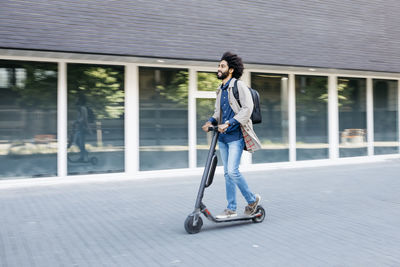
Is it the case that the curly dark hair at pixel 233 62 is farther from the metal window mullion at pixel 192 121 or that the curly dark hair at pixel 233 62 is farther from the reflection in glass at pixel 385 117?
the reflection in glass at pixel 385 117

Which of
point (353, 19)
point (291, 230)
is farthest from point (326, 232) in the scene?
point (353, 19)

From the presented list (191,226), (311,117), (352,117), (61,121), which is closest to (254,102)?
(191,226)

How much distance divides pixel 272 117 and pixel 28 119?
6.53 m

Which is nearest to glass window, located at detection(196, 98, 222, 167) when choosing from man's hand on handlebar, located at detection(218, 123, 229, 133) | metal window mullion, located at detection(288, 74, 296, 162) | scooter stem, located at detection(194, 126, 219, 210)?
metal window mullion, located at detection(288, 74, 296, 162)

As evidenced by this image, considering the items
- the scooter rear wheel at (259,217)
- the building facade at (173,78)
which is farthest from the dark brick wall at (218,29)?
the scooter rear wheel at (259,217)

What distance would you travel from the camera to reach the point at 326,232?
514cm

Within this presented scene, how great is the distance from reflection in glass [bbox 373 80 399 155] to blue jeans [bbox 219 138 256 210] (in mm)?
10195

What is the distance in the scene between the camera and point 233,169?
530 cm

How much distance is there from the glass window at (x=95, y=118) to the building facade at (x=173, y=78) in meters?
0.02

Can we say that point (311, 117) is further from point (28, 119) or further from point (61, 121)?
point (28, 119)

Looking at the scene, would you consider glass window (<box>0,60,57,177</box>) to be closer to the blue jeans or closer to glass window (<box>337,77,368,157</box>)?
the blue jeans

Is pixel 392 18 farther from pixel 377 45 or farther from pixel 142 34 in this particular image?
pixel 142 34

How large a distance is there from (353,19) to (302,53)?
2.55 meters

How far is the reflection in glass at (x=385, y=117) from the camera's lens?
46.4 feet
